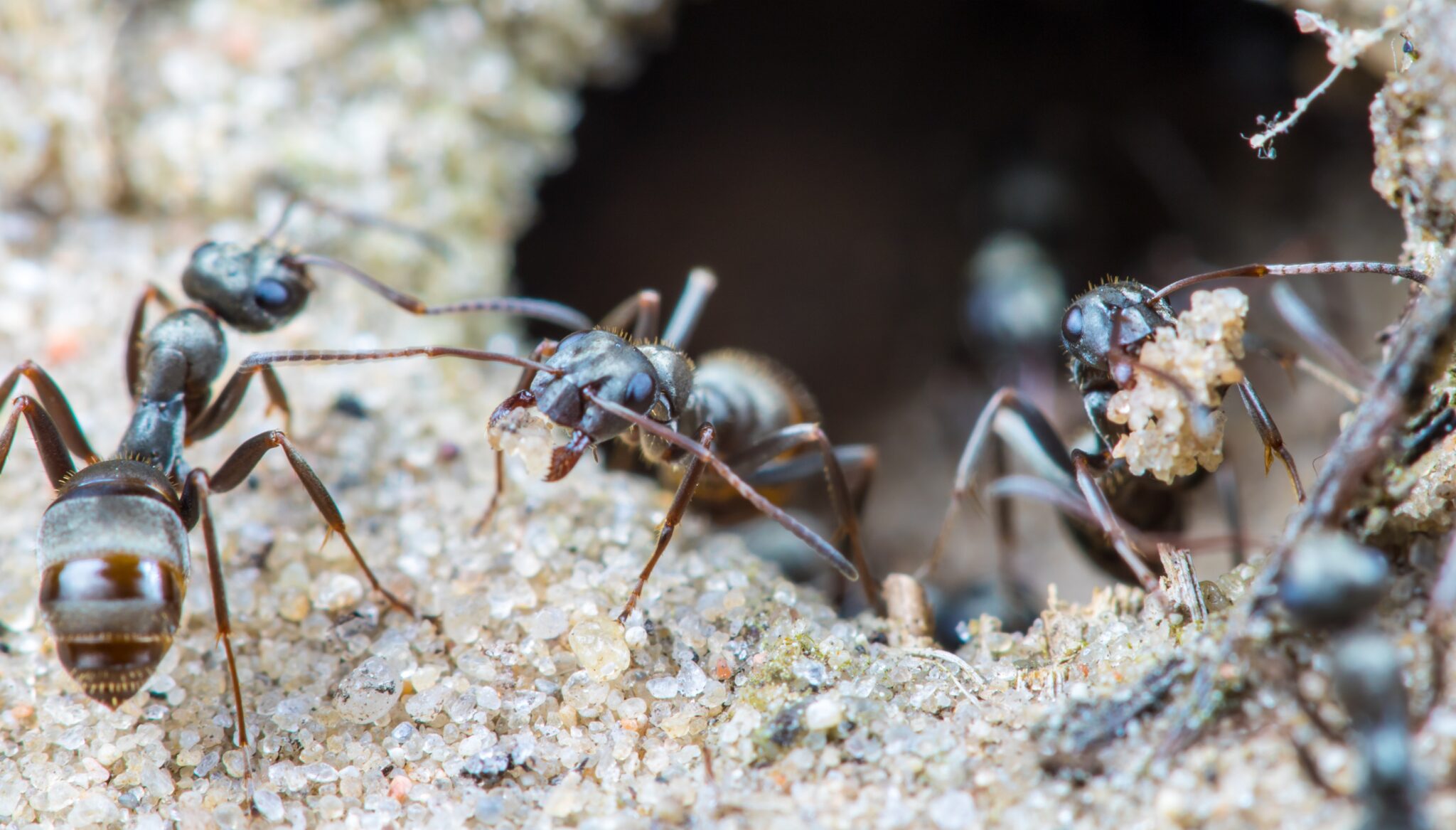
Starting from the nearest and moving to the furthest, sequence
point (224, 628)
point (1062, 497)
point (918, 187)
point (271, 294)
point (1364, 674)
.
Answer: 1. point (1364, 674)
2. point (224, 628)
3. point (1062, 497)
4. point (271, 294)
5. point (918, 187)

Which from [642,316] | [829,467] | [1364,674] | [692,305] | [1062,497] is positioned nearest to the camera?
[1364,674]

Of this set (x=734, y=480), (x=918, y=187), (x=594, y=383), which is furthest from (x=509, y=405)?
(x=918, y=187)

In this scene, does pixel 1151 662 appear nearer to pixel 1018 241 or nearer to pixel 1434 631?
pixel 1434 631

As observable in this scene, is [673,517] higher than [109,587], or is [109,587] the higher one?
[673,517]

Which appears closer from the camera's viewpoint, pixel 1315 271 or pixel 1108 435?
pixel 1315 271

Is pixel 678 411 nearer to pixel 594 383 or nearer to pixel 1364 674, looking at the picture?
pixel 594 383

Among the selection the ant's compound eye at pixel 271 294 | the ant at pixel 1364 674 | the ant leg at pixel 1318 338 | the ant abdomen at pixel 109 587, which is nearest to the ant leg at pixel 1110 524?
the ant at pixel 1364 674
